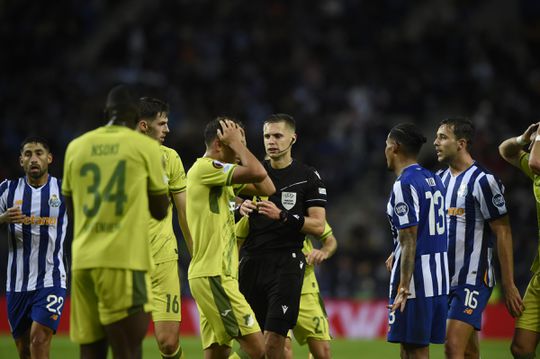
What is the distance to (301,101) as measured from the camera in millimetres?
21766

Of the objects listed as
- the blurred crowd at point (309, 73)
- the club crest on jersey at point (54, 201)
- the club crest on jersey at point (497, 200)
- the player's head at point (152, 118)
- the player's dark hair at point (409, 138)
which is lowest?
the club crest on jersey at point (497, 200)

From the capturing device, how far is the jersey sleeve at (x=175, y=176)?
888 centimetres

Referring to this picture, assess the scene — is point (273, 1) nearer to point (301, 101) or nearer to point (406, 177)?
point (301, 101)

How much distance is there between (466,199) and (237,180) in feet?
7.62

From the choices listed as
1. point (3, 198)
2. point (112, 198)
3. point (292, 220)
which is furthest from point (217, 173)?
point (3, 198)

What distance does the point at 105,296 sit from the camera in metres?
6.21

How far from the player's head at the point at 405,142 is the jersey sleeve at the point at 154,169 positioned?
234 centimetres

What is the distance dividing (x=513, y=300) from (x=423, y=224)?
4.09 ft

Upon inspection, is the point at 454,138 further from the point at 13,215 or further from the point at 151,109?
the point at 13,215

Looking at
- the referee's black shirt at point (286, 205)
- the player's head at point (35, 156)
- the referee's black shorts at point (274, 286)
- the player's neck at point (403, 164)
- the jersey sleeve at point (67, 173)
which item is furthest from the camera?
the player's head at point (35, 156)

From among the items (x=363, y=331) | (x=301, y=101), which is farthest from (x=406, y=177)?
(x=301, y=101)

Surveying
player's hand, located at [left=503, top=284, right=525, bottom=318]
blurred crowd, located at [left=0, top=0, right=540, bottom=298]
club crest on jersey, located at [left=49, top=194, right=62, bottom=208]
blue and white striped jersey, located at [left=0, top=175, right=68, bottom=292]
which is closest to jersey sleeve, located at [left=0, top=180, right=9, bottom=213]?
blue and white striped jersey, located at [left=0, top=175, right=68, bottom=292]

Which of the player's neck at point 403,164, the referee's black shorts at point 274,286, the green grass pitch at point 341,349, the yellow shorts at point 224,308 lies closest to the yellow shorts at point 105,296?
Answer: the yellow shorts at point 224,308

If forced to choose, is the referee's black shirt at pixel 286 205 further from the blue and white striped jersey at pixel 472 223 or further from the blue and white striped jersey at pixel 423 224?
the blue and white striped jersey at pixel 472 223
